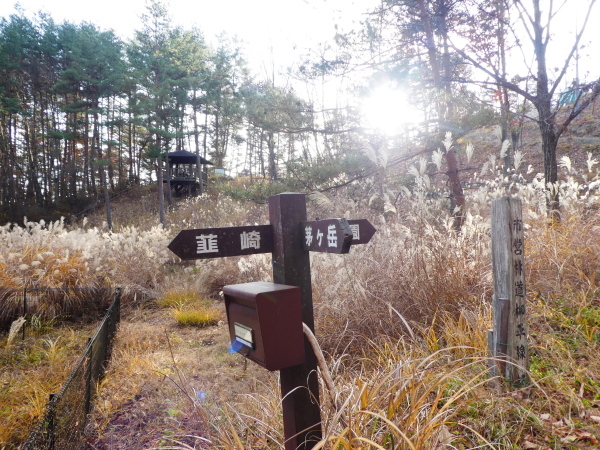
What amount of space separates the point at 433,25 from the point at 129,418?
8.62 m

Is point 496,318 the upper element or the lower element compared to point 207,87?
lower

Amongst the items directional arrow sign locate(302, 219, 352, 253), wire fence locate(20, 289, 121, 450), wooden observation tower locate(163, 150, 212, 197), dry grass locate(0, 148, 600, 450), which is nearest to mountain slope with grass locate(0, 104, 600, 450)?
dry grass locate(0, 148, 600, 450)

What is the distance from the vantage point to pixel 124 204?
78.4ft

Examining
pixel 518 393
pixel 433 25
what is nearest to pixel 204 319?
pixel 518 393

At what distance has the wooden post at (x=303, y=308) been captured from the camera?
159 cm

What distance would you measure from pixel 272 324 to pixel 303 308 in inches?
12.3

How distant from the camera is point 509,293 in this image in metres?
2.41

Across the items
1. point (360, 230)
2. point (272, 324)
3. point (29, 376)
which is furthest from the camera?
point (29, 376)

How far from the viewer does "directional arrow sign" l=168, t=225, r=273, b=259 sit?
1589mm

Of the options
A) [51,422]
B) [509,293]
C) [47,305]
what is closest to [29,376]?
[47,305]

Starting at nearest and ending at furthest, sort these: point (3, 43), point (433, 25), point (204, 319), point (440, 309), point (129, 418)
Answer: point (129, 418) < point (440, 309) < point (204, 319) < point (433, 25) < point (3, 43)

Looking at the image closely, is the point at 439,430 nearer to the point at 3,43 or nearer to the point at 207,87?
the point at 207,87

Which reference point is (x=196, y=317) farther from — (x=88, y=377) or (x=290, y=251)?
(x=290, y=251)

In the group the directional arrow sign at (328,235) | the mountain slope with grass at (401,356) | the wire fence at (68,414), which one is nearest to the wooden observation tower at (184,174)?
the mountain slope with grass at (401,356)
